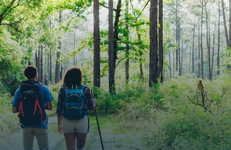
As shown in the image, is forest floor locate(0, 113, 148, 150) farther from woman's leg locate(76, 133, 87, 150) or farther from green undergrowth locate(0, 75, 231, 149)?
woman's leg locate(76, 133, 87, 150)

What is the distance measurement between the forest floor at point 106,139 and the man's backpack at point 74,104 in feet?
10.1

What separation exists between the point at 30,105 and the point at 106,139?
4.23 meters

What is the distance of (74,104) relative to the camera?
3.95 meters

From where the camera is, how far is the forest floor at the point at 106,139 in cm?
695

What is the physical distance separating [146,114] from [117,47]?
8793mm

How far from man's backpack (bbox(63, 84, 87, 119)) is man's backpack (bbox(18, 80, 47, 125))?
444mm

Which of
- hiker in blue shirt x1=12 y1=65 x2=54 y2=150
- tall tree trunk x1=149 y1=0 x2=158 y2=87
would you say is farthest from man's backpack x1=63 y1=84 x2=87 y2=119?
tall tree trunk x1=149 y1=0 x2=158 y2=87

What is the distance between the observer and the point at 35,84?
4113 millimetres

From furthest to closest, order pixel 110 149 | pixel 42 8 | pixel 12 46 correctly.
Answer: pixel 12 46 < pixel 42 8 < pixel 110 149

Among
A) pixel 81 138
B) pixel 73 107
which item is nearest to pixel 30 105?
pixel 73 107

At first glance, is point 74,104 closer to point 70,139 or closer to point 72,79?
point 72,79

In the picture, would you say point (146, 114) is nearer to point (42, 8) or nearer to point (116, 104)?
point (116, 104)

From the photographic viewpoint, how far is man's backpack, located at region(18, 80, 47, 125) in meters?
4.00

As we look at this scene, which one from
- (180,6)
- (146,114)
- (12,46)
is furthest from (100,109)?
(180,6)
